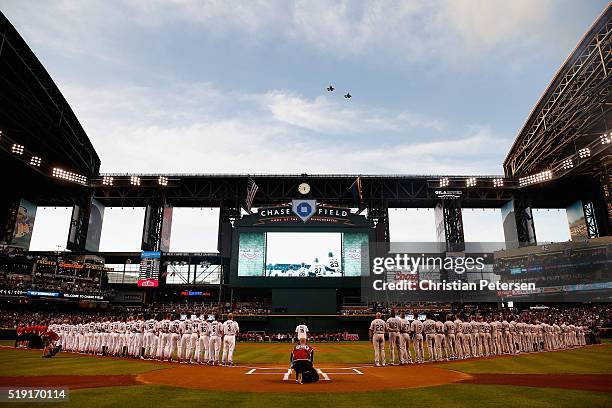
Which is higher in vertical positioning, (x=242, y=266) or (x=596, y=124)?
(x=596, y=124)

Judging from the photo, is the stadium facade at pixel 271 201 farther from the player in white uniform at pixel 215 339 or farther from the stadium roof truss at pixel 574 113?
the player in white uniform at pixel 215 339

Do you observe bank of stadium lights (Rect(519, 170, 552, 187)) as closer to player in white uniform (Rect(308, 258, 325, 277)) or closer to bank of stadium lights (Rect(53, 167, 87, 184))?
player in white uniform (Rect(308, 258, 325, 277))

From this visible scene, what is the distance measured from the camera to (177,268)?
188 ft

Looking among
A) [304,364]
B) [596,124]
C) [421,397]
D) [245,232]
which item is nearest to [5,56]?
[245,232]

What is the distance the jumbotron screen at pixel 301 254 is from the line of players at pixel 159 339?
2149 centimetres

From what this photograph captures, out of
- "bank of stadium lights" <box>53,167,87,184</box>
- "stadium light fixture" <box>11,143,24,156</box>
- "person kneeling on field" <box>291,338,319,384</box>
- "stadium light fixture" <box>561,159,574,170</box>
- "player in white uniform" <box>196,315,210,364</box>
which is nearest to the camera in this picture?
"person kneeling on field" <box>291,338,319,384</box>

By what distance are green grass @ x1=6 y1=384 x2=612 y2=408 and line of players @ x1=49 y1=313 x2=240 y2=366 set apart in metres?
6.48

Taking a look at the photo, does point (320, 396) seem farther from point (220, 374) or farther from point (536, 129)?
point (536, 129)

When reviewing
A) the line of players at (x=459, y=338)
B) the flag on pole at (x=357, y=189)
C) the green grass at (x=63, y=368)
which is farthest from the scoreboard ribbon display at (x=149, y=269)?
the line of players at (x=459, y=338)

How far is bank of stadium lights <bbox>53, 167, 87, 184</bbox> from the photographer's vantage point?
4956 centimetres

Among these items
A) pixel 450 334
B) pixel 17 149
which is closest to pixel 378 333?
pixel 450 334

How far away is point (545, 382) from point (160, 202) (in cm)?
5228

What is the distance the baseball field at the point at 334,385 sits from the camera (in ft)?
26.4

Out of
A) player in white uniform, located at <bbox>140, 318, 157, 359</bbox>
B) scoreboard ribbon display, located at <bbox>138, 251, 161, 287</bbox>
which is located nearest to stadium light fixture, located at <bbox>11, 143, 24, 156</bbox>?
scoreboard ribbon display, located at <bbox>138, 251, 161, 287</bbox>
